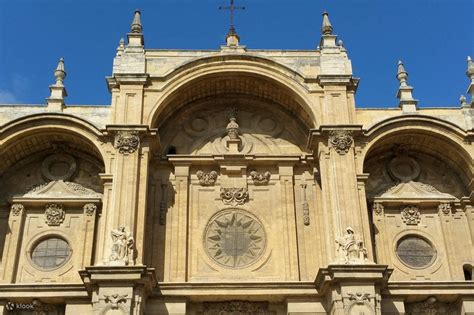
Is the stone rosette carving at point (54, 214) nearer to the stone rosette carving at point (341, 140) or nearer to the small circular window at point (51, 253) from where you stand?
the small circular window at point (51, 253)

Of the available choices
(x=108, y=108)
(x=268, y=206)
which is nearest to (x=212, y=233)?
(x=268, y=206)

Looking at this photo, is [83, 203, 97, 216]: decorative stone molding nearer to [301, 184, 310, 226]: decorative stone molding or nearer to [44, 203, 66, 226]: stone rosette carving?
[44, 203, 66, 226]: stone rosette carving

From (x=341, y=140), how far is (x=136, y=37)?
7.90 m

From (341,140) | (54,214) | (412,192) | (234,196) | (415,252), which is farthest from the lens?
(412,192)

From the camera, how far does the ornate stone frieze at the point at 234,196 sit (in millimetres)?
21500

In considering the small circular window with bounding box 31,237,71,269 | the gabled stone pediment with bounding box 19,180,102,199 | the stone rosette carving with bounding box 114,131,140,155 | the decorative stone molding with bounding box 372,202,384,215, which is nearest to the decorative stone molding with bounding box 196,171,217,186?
the stone rosette carving with bounding box 114,131,140,155

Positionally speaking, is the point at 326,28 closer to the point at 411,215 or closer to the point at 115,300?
the point at 411,215

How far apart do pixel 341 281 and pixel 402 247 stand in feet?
13.3

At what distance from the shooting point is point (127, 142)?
20.6 metres

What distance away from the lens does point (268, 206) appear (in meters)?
Result: 21.5

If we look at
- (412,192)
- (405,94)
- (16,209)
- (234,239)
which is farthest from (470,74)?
(16,209)

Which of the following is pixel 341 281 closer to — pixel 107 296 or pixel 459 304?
pixel 459 304

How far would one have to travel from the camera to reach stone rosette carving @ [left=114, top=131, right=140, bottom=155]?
2056 centimetres

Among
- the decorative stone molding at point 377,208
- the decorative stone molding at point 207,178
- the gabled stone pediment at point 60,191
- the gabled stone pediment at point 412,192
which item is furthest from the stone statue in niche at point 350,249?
the gabled stone pediment at point 60,191
